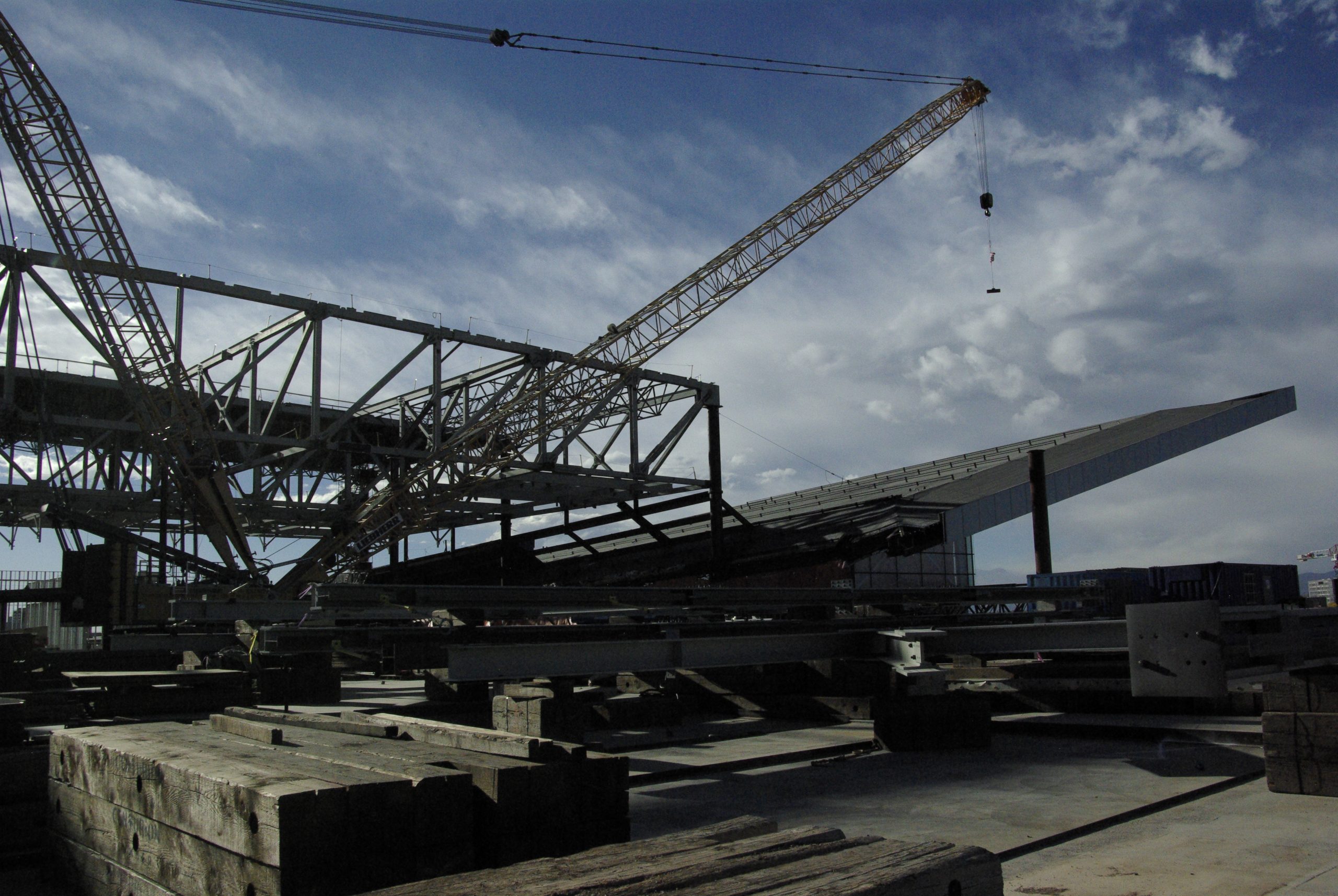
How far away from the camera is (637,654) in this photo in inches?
382

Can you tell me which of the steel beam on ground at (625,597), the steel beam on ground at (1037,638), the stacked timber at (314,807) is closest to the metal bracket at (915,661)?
the steel beam on ground at (1037,638)

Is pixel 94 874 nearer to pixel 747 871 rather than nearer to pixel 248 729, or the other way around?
pixel 248 729

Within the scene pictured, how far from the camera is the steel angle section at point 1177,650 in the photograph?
7668 millimetres

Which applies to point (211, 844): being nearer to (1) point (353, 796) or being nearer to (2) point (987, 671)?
(1) point (353, 796)

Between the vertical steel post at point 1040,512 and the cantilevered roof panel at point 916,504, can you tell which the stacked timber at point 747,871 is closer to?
the cantilevered roof panel at point 916,504

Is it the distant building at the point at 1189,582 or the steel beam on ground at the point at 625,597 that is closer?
the steel beam on ground at the point at 625,597

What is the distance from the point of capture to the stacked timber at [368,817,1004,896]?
2.90 meters

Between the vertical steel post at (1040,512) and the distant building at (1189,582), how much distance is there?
0.54 m

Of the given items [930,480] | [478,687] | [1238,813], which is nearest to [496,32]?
[930,480]

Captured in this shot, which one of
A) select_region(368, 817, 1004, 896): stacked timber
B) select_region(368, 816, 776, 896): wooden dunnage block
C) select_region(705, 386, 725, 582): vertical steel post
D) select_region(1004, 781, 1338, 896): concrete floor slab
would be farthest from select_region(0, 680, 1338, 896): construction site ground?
select_region(705, 386, 725, 582): vertical steel post

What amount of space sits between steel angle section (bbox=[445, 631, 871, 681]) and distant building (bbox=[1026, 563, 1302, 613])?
2352 cm

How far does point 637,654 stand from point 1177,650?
4.62 m

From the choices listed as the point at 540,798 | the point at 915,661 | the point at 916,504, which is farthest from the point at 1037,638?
Answer: the point at 916,504

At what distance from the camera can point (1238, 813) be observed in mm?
6918
